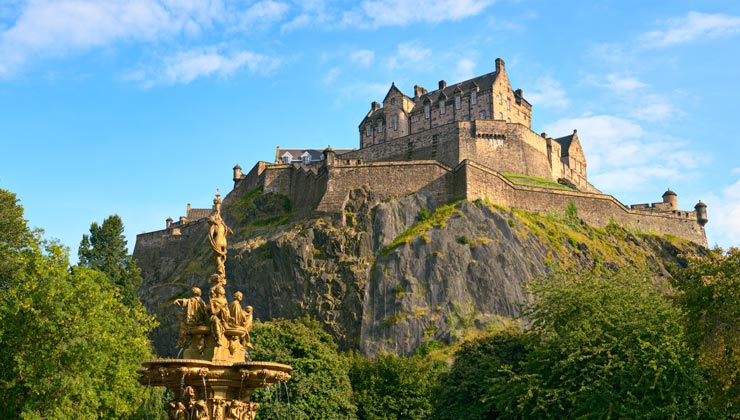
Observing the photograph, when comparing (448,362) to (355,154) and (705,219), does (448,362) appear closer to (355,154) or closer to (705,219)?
(355,154)

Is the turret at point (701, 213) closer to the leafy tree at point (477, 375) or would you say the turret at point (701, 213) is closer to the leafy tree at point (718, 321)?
the leafy tree at point (477, 375)

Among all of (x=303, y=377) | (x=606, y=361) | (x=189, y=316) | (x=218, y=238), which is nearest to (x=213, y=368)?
(x=189, y=316)

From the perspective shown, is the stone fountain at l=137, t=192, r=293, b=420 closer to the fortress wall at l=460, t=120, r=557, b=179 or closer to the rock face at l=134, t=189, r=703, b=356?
the rock face at l=134, t=189, r=703, b=356

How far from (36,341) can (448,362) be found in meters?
31.2

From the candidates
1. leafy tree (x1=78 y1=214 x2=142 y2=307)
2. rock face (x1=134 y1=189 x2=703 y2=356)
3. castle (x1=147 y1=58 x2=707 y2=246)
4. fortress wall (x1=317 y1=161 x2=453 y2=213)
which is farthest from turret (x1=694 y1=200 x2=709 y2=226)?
leafy tree (x1=78 y1=214 x2=142 y2=307)

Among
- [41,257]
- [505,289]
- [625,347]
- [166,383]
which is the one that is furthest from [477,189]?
[166,383]

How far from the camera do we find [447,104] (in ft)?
296

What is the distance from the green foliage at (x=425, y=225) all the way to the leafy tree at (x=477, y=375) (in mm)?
21462

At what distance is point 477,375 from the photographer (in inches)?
1704

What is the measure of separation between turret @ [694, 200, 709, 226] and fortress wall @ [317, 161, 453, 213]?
34.1m

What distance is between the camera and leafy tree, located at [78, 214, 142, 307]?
229 feet

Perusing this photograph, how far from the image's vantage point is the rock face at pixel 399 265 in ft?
207

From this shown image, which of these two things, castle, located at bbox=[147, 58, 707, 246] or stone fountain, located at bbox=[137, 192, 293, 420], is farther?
castle, located at bbox=[147, 58, 707, 246]

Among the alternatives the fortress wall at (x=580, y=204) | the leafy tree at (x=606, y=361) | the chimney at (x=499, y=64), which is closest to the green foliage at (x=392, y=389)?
the leafy tree at (x=606, y=361)
